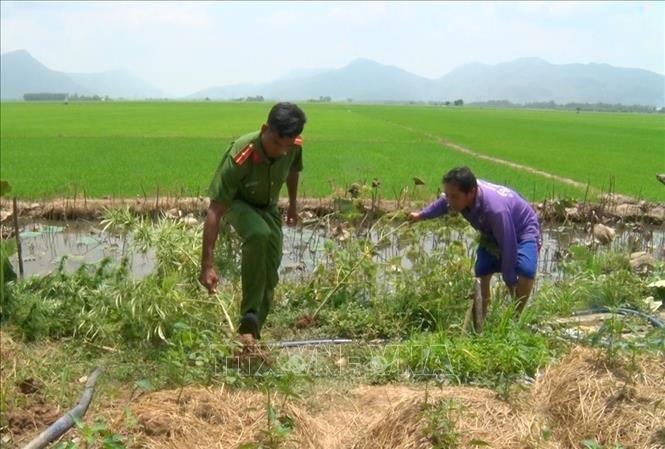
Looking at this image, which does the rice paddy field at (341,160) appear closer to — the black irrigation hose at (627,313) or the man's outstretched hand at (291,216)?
the man's outstretched hand at (291,216)

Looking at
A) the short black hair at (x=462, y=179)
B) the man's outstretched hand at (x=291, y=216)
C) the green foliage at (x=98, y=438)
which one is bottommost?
the green foliage at (x=98, y=438)

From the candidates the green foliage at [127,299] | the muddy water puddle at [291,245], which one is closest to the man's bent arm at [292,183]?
the green foliage at [127,299]

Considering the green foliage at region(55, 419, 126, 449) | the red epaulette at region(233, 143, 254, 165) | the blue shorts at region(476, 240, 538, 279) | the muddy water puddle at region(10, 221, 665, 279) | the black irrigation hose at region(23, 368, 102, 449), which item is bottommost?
the muddy water puddle at region(10, 221, 665, 279)

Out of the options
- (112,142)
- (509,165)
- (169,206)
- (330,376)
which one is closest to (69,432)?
(330,376)

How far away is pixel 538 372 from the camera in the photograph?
3.26 meters

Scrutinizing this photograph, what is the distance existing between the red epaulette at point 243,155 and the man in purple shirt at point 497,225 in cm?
122

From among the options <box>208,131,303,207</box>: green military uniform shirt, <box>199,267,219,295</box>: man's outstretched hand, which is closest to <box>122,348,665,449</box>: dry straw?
<box>199,267,219,295</box>: man's outstretched hand

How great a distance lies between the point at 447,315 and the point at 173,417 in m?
2.37

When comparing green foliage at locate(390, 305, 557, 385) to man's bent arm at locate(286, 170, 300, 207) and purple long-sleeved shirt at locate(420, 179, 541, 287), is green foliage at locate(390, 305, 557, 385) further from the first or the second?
man's bent arm at locate(286, 170, 300, 207)

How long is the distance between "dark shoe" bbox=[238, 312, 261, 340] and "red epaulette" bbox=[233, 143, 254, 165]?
90cm

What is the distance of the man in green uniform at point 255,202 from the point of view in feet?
11.4

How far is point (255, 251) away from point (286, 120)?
2.70 ft

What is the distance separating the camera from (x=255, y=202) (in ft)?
13.0

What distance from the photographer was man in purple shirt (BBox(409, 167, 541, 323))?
3.94 meters
